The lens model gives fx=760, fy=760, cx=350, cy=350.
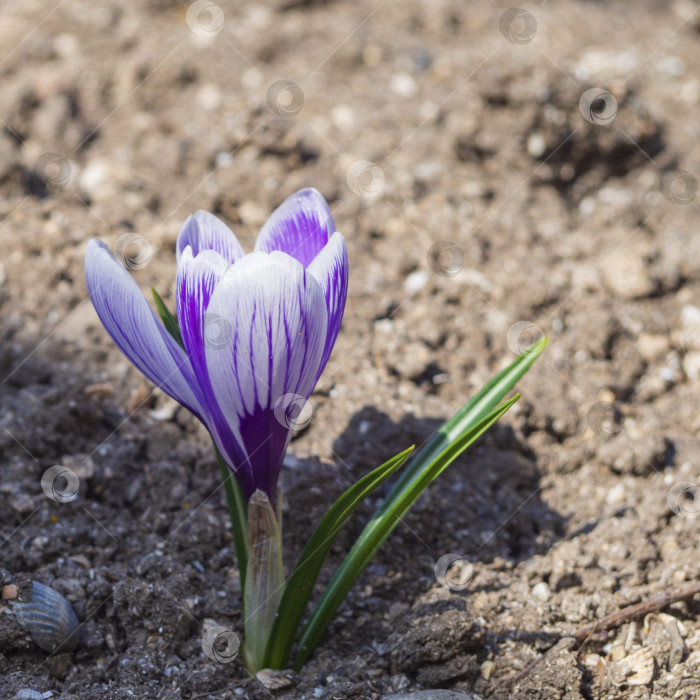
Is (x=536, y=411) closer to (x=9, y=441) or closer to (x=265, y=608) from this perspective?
(x=265, y=608)

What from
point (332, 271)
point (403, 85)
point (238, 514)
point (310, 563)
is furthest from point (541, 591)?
point (403, 85)

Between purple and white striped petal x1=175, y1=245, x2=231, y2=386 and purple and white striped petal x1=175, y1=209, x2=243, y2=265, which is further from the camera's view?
purple and white striped petal x1=175, y1=209, x2=243, y2=265

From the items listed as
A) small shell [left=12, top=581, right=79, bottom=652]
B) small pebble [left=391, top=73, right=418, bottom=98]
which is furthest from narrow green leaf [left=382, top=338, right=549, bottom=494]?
small pebble [left=391, top=73, right=418, bottom=98]

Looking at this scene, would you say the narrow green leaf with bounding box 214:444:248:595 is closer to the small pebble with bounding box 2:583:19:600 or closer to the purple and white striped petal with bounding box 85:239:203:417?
the purple and white striped petal with bounding box 85:239:203:417

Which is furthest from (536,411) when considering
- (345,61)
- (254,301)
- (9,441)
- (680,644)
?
(345,61)

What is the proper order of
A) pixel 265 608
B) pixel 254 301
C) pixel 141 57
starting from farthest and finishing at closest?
pixel 141 57 < pixel 265 608 < pixel 254 301

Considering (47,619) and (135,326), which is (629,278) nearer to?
(135,326)
